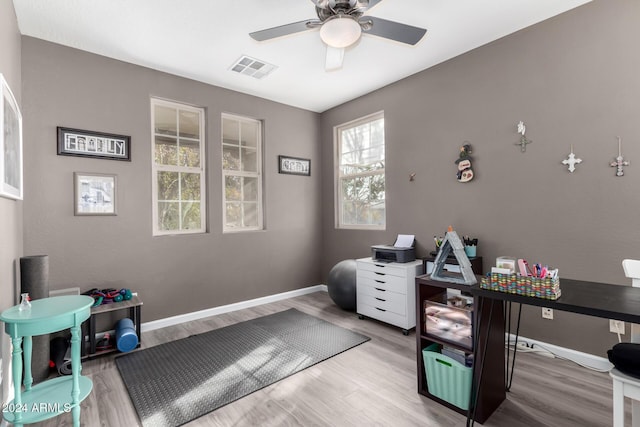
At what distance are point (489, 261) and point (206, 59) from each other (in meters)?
3.56

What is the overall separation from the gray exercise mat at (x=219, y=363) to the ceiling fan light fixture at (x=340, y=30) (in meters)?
2.49

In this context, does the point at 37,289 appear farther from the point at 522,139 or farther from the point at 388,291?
the point at 522,139

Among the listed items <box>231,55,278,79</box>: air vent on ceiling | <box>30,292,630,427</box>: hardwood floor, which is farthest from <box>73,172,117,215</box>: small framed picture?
<box>231,55,278,79</box>: air vent on ceiling

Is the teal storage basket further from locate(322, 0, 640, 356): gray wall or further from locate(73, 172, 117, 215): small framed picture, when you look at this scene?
locate(73, 172, 117, 215): small framed picture

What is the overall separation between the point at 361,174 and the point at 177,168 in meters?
2.40

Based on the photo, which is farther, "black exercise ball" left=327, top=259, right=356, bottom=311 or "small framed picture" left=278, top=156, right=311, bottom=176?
"small framed picture" left=278, top=156, right=311, bottom=176

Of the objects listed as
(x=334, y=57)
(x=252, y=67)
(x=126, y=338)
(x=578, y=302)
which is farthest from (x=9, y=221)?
(x=578, y=302)

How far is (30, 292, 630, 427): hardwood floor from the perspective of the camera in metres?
1.82

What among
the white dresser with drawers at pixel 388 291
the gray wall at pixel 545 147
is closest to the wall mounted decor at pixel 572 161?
the gray wall at pixel 545 147

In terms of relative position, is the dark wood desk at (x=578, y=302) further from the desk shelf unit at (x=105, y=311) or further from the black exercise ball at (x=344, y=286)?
the desk shelf unit at (x=105, y=311)

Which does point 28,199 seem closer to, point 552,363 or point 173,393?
point 173,393

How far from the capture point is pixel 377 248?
11.4ft

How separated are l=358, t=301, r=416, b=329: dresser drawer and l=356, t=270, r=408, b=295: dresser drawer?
248mm

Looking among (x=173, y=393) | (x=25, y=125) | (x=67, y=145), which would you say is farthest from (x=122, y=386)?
(x=25, y=125)
